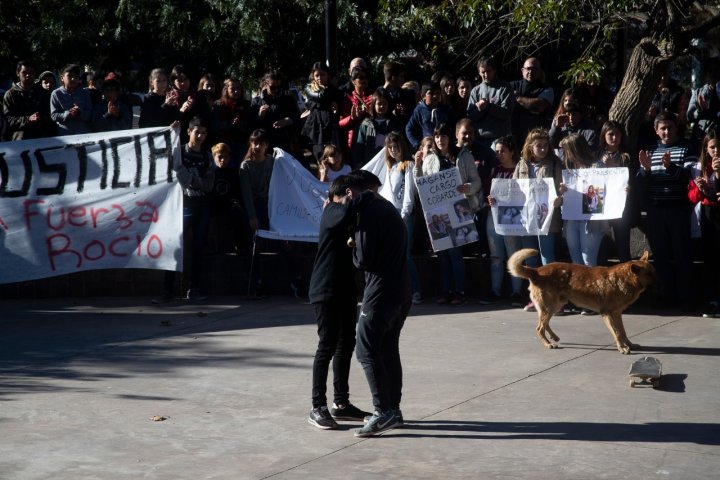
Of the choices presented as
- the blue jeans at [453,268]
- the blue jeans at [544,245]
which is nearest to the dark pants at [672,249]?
the blue jeans at [544,245]

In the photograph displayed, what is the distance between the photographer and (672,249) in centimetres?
1167

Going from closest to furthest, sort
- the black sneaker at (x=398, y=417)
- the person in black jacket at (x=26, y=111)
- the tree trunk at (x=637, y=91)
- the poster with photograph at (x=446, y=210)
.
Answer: the black sneaker at (x=398, y=417) < the poster with photograph at (x=446, y=210) < the tree trunk at (x=637, y=91) < the person in black jacket at (x=26, y=111)

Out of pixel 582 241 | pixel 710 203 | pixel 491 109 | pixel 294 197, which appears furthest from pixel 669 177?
pixel 294 197

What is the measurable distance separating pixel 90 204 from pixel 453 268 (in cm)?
418

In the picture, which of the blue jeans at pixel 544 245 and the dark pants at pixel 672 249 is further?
the blue jeans at pixel 544 245

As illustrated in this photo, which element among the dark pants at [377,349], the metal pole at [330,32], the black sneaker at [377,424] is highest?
the metal pole at [330,32]

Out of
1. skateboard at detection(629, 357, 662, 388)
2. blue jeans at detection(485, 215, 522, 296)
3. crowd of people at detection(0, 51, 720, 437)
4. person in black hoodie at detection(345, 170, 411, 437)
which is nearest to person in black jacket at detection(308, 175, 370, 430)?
person in black hoodie at detection(345, 170, 411, 437)

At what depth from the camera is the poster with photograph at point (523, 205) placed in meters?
11.9

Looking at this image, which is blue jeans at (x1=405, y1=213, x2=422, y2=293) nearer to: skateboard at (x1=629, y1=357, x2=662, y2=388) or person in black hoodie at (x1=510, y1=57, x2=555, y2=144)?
person in black hoodie at (x1=510, y1=57, x2=555, y2=144)

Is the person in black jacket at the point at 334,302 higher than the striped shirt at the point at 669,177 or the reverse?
the reverse

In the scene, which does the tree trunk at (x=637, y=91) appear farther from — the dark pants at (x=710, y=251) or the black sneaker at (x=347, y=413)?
the black sneaker at (x=347, y=413)

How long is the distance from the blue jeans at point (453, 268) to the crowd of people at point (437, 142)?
13 mm

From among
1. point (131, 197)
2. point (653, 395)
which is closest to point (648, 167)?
point (653, 395)

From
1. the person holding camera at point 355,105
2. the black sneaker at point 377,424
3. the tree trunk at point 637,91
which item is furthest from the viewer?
the person holding camera at point 355,105
